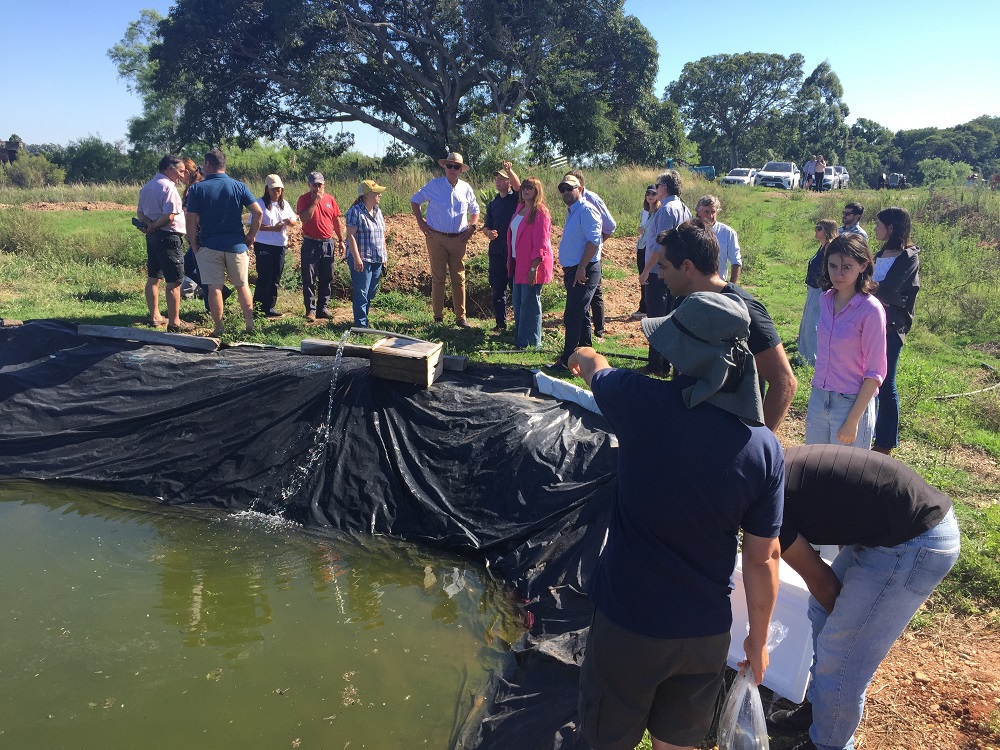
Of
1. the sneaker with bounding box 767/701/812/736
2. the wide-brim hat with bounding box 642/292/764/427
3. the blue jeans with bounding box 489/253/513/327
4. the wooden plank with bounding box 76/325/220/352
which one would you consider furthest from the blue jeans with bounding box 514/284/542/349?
the wide-brim hat with bounding box 642/292/764/427

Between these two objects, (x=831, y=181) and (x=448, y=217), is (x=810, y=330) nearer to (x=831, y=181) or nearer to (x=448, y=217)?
(x=448, y=217)

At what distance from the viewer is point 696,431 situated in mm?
1793

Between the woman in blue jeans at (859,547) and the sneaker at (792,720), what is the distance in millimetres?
437

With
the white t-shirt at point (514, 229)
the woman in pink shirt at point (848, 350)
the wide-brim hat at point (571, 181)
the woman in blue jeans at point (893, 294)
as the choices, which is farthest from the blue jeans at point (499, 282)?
the woman in pink shirt at point (848, 350)

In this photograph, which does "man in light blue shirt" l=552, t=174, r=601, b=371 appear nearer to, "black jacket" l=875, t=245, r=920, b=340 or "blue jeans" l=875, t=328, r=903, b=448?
"black jacket" l=875, t=245, r=920, b=340

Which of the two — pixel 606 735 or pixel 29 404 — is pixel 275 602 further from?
pixel 29 404

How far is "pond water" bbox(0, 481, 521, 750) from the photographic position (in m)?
3.05

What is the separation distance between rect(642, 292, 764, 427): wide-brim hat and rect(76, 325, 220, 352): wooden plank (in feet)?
15.8

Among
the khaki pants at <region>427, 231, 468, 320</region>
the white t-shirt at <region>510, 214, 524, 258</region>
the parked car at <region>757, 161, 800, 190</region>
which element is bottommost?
the khaki pants at <region>427, 231, 468, 320</region>

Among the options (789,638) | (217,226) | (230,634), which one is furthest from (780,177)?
(230,634)

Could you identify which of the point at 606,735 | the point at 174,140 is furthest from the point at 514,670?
the point at 174,140

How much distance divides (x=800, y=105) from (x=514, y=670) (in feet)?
183

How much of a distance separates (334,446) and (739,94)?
176 feet

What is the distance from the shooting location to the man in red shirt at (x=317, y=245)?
7.62 m
